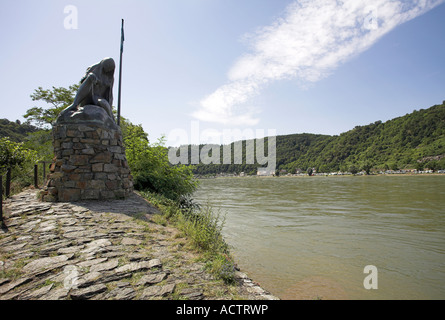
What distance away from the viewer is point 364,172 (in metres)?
75.6

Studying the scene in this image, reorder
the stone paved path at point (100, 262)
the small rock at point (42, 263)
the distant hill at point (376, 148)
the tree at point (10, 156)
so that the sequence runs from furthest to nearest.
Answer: the distant hill at point (376, 148)
the tree at point (10, 156)
the small rock at point (42, 263)
the stone paved path at point (100, 262)

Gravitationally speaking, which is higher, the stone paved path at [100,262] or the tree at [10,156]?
the tree at [10,156]

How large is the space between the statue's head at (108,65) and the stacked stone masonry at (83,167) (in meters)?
2.58

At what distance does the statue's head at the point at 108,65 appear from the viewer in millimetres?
8243

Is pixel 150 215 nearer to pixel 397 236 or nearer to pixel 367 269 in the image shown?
pixel 367 269

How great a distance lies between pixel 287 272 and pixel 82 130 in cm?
662

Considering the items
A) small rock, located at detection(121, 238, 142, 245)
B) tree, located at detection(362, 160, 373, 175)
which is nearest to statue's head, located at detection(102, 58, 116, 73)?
small rock, located at detection(121, 238, 142, 245)

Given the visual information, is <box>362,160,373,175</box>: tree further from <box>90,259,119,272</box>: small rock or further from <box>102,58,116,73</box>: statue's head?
Result: <box>90,259,119,272</box>: small rock

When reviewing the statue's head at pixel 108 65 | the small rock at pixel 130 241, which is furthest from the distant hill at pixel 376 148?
the small rock at pixel 130 241

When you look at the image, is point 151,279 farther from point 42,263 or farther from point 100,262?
point 42,263

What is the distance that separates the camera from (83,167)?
6.71 meters

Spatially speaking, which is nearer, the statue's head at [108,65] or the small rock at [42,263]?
the small rock at [42,263]

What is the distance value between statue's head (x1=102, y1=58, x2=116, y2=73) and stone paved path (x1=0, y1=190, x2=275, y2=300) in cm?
543

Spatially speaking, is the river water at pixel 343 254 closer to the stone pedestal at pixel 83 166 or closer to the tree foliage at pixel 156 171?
the tree foliage at pixel 156 171
